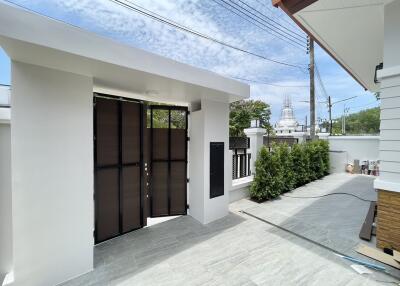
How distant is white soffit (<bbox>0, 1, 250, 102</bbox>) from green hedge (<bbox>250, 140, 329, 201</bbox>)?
9.26ft

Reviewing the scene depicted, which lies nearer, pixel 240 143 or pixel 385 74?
pixel 385 74

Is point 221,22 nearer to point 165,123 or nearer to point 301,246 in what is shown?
point 165,123

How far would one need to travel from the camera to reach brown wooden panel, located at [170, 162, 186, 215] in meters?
4.59

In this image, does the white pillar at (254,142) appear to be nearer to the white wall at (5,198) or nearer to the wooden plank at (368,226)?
the wooden plank at (368,226)

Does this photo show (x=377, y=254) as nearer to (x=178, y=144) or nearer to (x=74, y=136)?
(x=178, y=144)

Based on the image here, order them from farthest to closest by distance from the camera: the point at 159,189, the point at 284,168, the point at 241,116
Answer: the point at 241,116 < the point at 284,168 < the point at 159,189

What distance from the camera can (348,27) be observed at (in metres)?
3.87

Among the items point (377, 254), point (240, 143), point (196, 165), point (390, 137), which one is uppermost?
point (390, 137)

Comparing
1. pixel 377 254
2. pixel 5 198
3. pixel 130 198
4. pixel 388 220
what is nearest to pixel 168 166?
pixel 130 198

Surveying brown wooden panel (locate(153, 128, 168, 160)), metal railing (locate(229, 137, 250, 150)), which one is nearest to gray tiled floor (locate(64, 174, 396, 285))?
brown wooden panel (locate(153, 128, 168, 160))

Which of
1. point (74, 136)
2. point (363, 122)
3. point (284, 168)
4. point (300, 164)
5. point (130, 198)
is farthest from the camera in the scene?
point (363, 122)

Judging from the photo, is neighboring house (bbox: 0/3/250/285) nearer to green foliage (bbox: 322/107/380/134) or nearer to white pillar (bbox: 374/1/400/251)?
white pillar (bbox: 374/1/400/251)

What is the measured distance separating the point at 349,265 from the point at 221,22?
7.27m

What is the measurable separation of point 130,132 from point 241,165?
3575 mm
